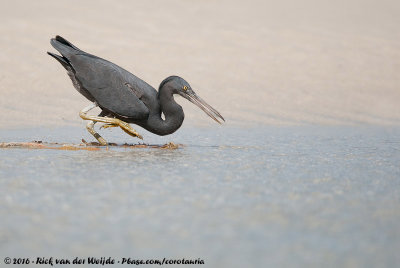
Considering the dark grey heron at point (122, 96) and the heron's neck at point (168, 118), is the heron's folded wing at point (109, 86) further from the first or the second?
the heron's neck at point (168, 118)

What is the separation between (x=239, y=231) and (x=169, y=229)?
1.37ft

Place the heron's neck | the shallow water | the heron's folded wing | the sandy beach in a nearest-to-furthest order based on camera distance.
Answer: the shallow water < the heron's folded wing < the heron's neck < the sandy beach

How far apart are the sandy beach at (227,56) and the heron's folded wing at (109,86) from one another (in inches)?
101

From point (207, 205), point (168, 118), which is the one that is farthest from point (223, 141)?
point (207, 205)

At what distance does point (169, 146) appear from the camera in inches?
323

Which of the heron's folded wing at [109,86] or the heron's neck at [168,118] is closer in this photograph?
the heron's folded wing at [109,86]

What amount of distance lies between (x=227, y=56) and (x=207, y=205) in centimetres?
1046

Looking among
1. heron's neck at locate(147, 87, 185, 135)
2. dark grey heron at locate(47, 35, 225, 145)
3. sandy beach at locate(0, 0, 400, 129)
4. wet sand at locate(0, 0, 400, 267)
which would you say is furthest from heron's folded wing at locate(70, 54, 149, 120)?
sandy beach at locate(0, 0, 400, 129)

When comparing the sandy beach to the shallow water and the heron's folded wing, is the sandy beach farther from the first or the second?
the shallow water

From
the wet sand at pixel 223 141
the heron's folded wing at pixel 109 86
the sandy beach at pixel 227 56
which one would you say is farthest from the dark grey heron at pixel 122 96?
the sandy beach at pixel 227 56

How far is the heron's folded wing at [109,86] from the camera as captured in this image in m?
7.96

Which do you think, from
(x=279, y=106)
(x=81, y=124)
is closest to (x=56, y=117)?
(x=81, y=124)

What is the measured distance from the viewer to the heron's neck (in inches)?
324

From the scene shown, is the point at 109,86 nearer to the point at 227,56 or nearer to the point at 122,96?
the point at 122,96
